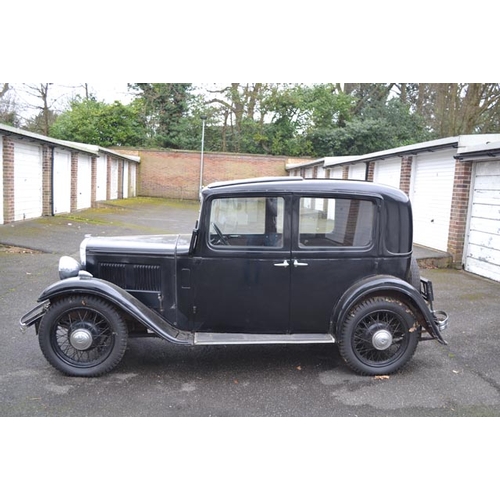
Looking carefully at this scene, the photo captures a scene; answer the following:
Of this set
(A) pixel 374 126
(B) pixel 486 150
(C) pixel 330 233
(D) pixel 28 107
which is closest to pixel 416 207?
(B) pixel 486 150

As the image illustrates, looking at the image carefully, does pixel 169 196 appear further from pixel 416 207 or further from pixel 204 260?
pixel 204 260

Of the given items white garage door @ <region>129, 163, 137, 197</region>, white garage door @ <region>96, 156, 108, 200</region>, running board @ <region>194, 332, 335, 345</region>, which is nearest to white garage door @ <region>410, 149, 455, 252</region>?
running board @ <region>194, 332, 335, 345</region>

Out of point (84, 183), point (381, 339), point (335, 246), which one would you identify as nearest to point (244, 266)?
point (335, 246)

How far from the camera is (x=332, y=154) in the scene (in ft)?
105

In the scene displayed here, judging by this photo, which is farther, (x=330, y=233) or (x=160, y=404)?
(x=330, y=233)

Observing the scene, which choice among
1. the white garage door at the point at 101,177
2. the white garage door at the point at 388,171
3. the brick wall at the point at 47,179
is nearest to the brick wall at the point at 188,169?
the white garage door at the point at 101,177

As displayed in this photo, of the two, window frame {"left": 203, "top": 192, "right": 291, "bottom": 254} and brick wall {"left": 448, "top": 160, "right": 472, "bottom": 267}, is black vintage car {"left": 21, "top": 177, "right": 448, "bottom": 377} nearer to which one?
window frame {"left": 203, "top": 192, "right": 291, "bottom": 254}

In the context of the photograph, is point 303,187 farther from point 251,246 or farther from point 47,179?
point 47,179

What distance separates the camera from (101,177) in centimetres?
2303

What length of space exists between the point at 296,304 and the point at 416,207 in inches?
372

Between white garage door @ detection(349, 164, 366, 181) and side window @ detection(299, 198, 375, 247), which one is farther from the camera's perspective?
white garage door @ detection(349, 164, 366, 181)

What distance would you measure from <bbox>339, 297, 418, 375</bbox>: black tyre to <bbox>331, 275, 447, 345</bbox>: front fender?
63mm

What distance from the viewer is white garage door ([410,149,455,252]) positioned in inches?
425

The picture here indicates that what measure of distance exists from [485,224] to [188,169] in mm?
23449
